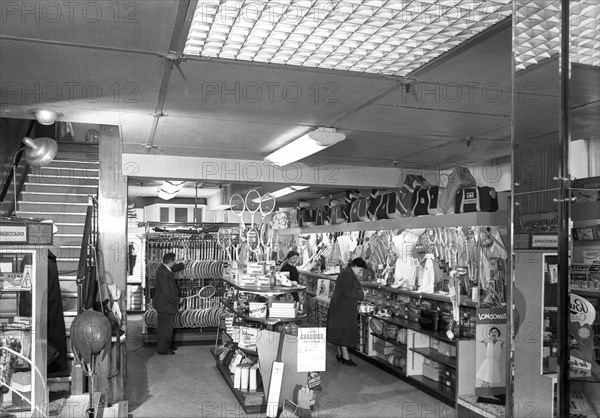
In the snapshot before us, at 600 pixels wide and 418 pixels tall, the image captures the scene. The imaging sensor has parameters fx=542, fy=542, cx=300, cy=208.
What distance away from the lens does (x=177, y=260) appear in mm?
10461

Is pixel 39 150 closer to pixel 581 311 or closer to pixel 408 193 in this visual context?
pixel 408 193

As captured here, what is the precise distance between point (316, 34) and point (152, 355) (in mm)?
7697

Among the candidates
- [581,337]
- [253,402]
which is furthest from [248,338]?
[581,337]

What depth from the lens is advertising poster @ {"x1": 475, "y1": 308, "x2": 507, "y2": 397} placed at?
550 centimetres

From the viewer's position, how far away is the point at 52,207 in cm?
698

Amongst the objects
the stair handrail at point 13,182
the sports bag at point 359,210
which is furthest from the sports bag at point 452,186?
the stair handrail at point 13,182

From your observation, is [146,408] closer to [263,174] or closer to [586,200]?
[263,174]

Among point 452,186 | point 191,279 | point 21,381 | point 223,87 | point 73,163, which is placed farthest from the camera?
point 191,279

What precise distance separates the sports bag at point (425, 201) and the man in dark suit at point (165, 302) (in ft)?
14.3

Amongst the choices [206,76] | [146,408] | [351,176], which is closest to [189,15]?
[206,76]

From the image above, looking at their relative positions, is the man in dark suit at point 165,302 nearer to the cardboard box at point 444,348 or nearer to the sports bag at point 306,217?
the sports bag at point 306,217

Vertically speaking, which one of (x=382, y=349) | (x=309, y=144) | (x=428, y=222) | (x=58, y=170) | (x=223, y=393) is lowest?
(x=223, y=393)

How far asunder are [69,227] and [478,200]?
16.4 feet

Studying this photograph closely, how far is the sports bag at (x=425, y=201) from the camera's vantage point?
724 cm
